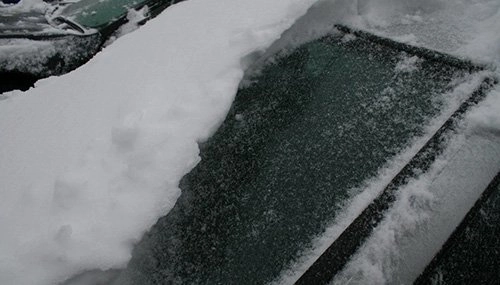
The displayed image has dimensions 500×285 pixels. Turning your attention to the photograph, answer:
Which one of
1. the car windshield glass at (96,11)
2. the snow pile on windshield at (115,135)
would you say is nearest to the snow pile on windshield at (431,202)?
the snow pile on windshield at (115,135)

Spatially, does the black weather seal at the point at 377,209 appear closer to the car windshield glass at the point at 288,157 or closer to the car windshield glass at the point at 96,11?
the car windshield glass at the point at 288,157

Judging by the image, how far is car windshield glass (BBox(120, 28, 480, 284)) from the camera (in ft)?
3.57

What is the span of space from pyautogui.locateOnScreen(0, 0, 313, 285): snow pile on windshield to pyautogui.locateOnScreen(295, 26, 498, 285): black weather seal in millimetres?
595

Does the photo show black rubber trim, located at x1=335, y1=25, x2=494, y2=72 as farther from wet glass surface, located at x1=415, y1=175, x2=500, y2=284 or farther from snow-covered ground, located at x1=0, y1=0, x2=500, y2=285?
wet glass surface, located at x1=415, y1=175, x2=500, y2=284

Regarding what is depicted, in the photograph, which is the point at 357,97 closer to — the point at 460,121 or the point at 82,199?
the point at 460,121

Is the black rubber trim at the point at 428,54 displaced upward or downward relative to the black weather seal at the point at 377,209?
upward

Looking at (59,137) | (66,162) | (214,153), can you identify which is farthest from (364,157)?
(59,137)

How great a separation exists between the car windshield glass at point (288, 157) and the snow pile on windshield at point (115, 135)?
107 millimetres

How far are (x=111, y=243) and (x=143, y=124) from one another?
586 mm

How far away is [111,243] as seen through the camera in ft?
3.84

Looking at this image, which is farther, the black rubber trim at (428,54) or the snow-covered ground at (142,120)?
the black rubber trim at (428,54)

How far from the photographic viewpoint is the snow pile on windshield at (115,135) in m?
1.18

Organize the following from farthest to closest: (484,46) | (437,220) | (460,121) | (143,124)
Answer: (484,46)
(143,124)
(460,121)
(437,220)

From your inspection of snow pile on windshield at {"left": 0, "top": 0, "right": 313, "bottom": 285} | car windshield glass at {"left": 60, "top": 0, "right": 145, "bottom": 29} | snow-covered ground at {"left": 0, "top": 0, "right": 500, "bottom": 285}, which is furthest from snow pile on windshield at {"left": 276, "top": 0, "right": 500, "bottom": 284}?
car windshield glass at {"left": 60, "top": 0, "right": 145, "bottom": 29}
